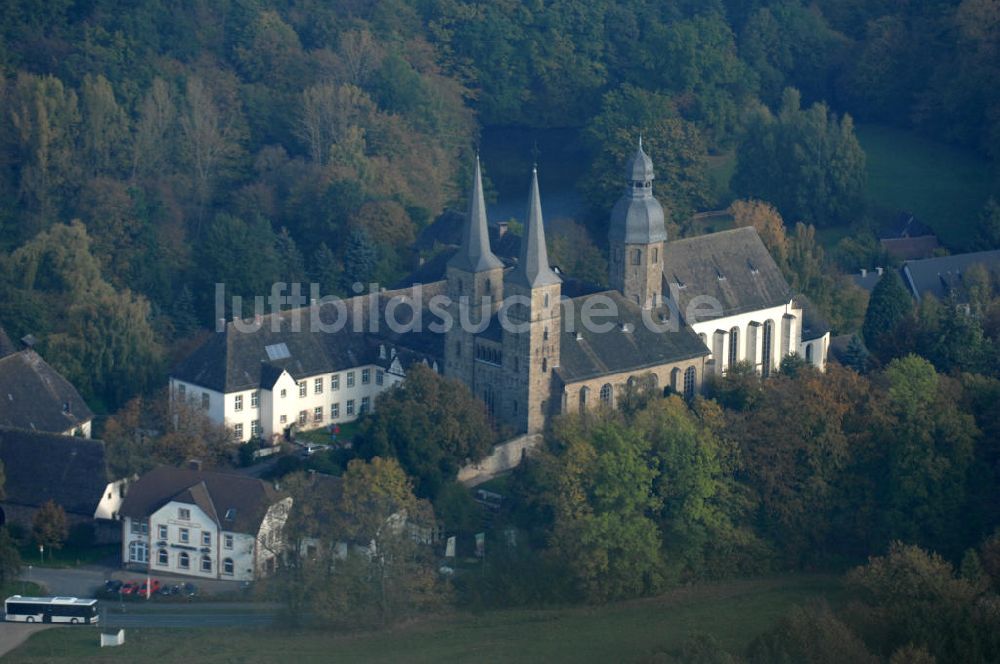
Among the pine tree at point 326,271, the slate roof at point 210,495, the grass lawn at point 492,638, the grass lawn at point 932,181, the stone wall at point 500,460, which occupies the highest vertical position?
the grass lawn at point 932,181

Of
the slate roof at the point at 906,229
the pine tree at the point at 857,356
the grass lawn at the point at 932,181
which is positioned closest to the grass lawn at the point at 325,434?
the pine tree at the point at 857,356

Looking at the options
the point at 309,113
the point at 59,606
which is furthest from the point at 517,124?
the point at 59,606

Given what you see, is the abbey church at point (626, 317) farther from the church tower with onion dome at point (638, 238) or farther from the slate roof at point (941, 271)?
the slate roof at point (941, 271)

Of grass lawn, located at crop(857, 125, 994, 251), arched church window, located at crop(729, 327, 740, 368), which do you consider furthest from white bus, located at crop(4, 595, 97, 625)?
grass lawn, located at crop(857, 125, 994, 251)

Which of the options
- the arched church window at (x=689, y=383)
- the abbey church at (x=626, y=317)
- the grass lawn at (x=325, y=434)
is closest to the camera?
the abbey church at (x=626, y=317)

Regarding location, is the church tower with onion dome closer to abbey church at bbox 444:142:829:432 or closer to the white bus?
abbey church at bbox 444:142:829:432

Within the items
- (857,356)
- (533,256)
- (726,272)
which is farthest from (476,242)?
(857,356)

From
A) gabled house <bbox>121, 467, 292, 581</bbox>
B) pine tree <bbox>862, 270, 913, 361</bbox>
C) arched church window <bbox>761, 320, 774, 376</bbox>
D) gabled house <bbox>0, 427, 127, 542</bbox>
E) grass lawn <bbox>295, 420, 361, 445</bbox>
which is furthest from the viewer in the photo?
pine tree <bbox>862, 270, 913, 361</bbox>
